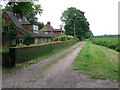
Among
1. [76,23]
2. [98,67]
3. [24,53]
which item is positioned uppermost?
[76,23]

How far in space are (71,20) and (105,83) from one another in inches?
2126

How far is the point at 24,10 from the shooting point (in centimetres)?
1000

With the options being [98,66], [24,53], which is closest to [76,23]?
[24,53]

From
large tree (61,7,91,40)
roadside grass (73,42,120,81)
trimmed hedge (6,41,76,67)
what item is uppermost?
large tree (61,7,91,40)

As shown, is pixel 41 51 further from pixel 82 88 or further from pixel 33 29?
pixel 33 29

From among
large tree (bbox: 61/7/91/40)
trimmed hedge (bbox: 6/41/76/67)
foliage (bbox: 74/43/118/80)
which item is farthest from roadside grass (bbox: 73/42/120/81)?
large tree (bbox: 61/7/91/40)

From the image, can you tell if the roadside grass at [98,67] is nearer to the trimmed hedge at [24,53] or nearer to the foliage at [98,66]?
the foliage at [98,66]

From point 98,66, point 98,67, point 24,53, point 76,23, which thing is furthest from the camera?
point 76,23

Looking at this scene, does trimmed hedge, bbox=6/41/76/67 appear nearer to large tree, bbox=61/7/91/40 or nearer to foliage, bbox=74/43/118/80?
foliage, bbox=74/43/118/80

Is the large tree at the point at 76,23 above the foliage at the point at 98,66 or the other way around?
above

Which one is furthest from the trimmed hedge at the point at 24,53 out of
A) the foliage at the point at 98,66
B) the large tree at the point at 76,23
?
the large tree at the point at 76,23

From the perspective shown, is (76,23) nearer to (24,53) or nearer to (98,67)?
(24,53)

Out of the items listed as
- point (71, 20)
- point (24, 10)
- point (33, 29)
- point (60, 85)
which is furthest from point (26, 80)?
point (71, 20)

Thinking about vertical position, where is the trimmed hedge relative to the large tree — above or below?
below
